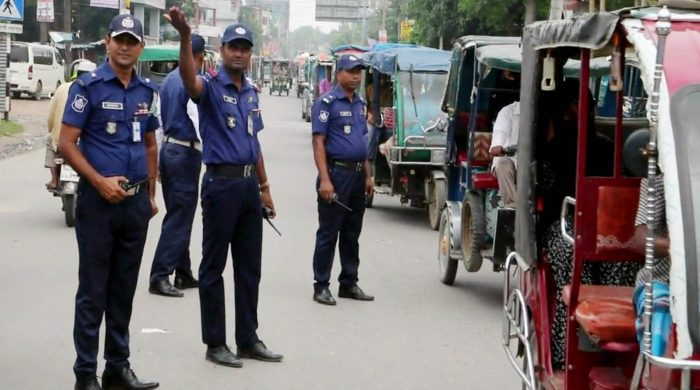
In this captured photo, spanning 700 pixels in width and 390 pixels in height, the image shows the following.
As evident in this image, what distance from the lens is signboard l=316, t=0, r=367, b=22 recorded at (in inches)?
2933

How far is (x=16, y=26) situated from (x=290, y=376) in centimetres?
2048

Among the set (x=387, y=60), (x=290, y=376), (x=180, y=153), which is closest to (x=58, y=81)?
(x=387, y=60)

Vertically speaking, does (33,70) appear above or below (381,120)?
below

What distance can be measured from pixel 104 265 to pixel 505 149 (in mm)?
4025

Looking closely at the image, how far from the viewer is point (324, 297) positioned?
9.45m

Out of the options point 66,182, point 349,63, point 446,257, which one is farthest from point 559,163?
point 66,182

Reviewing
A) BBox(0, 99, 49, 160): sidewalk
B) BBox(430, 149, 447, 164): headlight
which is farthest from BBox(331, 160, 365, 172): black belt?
BBox(0, 99, 49, 160): sidewalk

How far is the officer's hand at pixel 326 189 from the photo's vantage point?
9.11 metres

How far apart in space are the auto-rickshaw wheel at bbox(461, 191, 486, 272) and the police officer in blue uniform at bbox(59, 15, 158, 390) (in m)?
3.91

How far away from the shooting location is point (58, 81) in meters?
43.1

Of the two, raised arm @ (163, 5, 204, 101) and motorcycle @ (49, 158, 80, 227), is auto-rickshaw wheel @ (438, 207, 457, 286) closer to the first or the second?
raised arm @ (163, 5, 204, 101)

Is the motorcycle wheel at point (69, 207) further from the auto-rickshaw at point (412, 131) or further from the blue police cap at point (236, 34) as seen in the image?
the blue police cap at point (236, 34)

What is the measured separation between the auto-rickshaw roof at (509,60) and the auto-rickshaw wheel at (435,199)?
4.52 meters

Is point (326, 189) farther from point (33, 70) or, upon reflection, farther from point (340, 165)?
point (33, 70)
